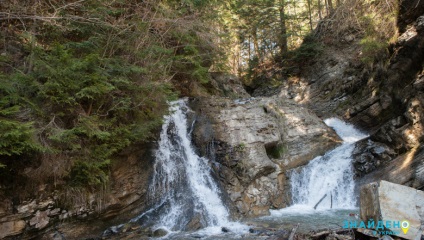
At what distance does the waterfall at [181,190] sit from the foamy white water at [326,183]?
1917 millimetres

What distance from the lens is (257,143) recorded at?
10.0 m

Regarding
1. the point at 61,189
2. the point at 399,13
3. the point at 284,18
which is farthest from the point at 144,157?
the point at 284,18

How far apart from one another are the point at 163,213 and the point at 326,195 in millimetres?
5341

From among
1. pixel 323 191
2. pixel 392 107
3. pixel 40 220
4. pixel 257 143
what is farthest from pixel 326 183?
pixel 40 220

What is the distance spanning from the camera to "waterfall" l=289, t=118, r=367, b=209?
9.03 m

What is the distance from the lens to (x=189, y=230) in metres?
7.14

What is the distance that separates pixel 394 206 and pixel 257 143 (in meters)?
5.57

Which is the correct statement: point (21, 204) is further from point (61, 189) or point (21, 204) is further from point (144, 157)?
point (144, 157)

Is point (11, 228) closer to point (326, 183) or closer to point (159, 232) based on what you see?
point (159, 232)

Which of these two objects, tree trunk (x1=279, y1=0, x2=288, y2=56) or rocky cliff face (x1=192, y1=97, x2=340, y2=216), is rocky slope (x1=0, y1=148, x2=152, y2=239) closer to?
rocky cliff face (x1=192, y1=97, x2=340, y2=216)

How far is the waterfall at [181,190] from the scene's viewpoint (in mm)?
7594

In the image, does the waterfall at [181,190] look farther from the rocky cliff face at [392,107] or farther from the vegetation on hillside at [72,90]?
the rocky cliff face at [392,107]

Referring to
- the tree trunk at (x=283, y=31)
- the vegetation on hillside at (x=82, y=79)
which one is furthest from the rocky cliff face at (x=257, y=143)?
the tree trunk at (x=283, y=31)

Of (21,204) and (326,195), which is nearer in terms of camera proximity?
(21,204)
